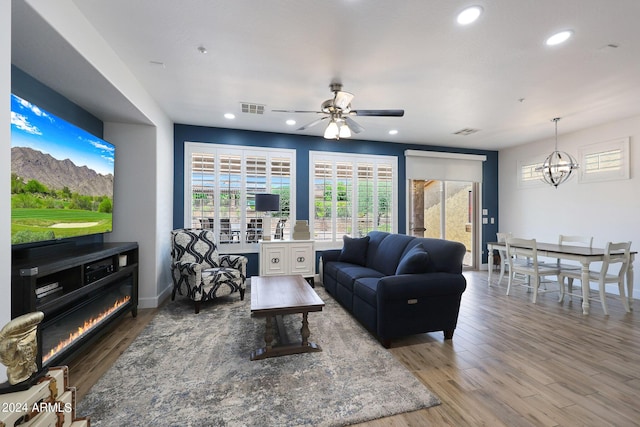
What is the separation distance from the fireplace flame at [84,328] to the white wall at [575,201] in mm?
6574

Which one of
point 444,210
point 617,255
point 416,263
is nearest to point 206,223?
point 416,263

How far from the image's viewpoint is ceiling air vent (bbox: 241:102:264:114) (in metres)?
3.83

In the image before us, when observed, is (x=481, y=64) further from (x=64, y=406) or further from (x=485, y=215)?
(x=485, y=215)

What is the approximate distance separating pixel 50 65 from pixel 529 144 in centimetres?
749

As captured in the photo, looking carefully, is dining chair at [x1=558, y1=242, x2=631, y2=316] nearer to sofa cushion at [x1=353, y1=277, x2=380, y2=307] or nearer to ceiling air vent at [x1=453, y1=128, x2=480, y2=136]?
ceiling air vent at [x1=453, y1=128, x2=480, y2=136]

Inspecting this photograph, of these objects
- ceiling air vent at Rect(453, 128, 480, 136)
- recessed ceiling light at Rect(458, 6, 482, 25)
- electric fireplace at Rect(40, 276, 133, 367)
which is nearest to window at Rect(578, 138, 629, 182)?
ceiling air vent at Rect(453, 128, 480, 136)

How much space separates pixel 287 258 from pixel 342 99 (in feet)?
9.01

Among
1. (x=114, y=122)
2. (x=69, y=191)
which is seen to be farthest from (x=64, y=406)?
(x=114, y=122)

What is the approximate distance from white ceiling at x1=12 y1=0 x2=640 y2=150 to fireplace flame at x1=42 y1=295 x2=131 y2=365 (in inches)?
84.0

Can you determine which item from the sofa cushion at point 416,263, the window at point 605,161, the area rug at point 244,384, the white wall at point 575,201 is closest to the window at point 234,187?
the area rug at point 244,384

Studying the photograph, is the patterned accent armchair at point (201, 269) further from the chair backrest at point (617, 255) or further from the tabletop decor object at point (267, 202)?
the chair backrest at point (617, 255)

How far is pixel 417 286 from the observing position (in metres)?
2.65

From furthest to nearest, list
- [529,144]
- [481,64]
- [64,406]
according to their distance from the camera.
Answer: [529,144] → [481,64] → [64,406]

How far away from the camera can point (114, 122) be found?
11.7 ft
